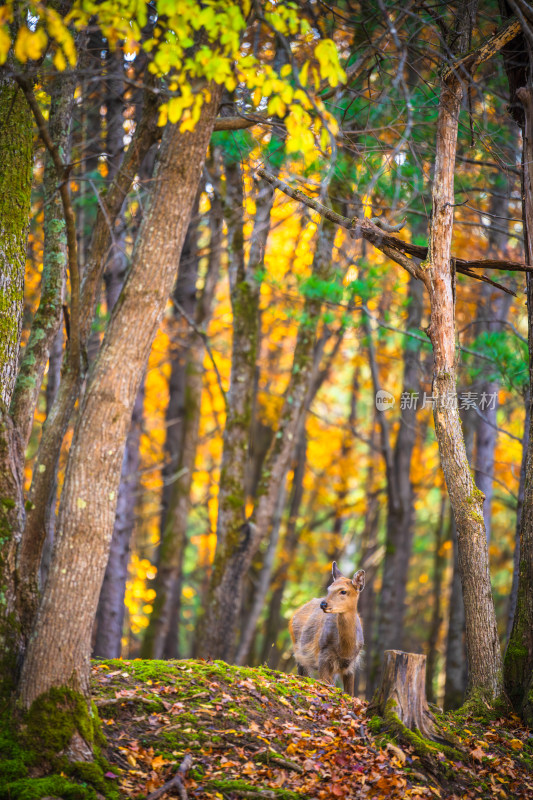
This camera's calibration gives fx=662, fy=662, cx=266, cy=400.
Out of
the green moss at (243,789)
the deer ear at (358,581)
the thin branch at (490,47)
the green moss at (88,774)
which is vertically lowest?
the green moss at (243,789)

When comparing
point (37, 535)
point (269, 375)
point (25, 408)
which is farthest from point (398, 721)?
point (269, 375)

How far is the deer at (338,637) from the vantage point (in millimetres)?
7984

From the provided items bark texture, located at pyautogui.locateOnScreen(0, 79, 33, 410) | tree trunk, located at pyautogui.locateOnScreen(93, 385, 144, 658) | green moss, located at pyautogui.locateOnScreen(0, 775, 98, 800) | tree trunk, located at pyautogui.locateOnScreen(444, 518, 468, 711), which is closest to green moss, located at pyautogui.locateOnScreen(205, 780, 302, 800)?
green moss, located at pyautogui.locateOnScreen(0, 775, 98, 800)

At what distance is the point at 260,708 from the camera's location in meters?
5.93

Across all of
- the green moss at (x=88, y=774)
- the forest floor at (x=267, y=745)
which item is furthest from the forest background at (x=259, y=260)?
the forest floor at (x=267, y=745)

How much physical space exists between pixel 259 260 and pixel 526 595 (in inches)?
283

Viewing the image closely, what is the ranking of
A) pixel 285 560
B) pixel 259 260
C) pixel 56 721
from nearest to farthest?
pixel 56 721, pixel 259 260, pixel 285 560

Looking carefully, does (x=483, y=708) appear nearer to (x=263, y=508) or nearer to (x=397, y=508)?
(x=263, y=508)

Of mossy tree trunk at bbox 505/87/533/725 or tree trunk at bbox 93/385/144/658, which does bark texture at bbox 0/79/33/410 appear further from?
tree trunk at bbox 93/385/144/658

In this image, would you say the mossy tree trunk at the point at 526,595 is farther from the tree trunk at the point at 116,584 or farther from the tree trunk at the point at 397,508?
the tree trunk at the point at 116,584

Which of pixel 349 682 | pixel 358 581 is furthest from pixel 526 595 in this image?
pixel 349 682

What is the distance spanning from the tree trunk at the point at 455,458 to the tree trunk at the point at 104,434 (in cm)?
282

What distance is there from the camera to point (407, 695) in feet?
19.0

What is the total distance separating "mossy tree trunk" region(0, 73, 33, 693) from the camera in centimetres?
486
